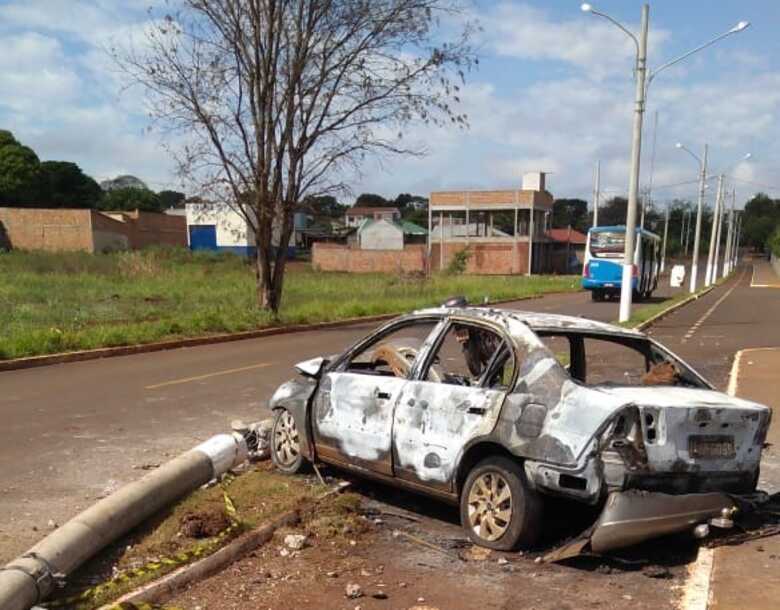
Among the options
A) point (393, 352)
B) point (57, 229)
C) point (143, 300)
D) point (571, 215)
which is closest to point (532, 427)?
point (393, 352)

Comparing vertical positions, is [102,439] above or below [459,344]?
below

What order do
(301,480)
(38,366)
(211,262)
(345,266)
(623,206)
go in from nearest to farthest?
(301,480), (38,366), (211,262), (345,266), (623,206)

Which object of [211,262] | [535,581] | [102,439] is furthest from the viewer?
[211,262]

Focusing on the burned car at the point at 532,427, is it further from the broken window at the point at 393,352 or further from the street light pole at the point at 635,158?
the street light pole at the point at 635,158

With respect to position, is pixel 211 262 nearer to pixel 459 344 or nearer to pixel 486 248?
pixel 486 248

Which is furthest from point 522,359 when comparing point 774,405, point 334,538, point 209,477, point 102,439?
point 774,405

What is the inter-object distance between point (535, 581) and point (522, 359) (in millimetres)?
1342

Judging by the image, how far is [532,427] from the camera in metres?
4.73

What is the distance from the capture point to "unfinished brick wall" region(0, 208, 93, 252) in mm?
60469

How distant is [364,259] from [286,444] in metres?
67.7

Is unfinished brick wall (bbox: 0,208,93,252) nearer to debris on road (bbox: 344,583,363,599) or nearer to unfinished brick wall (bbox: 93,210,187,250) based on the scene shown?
unfinished brick wall (bbox: 93,210,187,250)

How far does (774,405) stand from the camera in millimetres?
9633

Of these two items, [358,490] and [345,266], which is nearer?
[358,490]

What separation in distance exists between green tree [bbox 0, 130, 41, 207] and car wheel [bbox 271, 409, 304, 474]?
82078 mm
